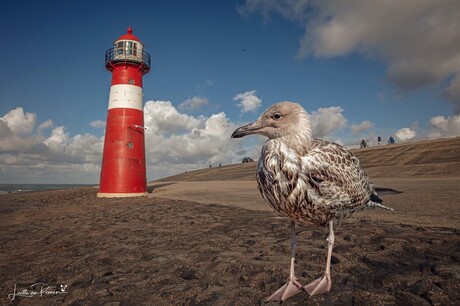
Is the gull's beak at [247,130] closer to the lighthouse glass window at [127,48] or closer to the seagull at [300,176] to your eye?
Answer: the seagull at [300,176]

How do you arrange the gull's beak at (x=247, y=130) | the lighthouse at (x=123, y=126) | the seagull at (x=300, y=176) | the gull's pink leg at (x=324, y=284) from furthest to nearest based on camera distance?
the lighthouse at (x=123, y=126) → the gull's beak at (x=247, y=130) → the gull's pink leg at (x=324, y=284) → the seagull at (x=300, y=176)

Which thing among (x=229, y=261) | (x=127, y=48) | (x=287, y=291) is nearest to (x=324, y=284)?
(x=287, y=291)

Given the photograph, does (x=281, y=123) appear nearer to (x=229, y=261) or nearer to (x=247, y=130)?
(x=247, y=130)

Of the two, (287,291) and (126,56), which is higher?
(126,56)

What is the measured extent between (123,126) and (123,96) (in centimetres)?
193

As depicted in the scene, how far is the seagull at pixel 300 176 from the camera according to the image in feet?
11.9

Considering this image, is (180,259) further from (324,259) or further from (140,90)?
(140,90)

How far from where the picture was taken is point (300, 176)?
3.61 meters

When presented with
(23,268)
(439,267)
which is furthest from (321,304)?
(23,268)

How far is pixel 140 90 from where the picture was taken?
64.7 ft

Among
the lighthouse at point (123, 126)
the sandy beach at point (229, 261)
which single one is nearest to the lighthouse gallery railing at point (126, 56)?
the lighthouse at point (123, 126)

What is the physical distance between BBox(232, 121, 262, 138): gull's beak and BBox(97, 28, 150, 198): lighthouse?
53.4ft

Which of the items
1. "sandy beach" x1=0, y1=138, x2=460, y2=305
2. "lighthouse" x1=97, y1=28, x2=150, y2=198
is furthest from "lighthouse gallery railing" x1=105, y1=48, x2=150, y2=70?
"sandy beach" x1=0, y1=138, x2=460, y2=305

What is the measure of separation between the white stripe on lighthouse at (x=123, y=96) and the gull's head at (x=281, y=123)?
16661 mm
